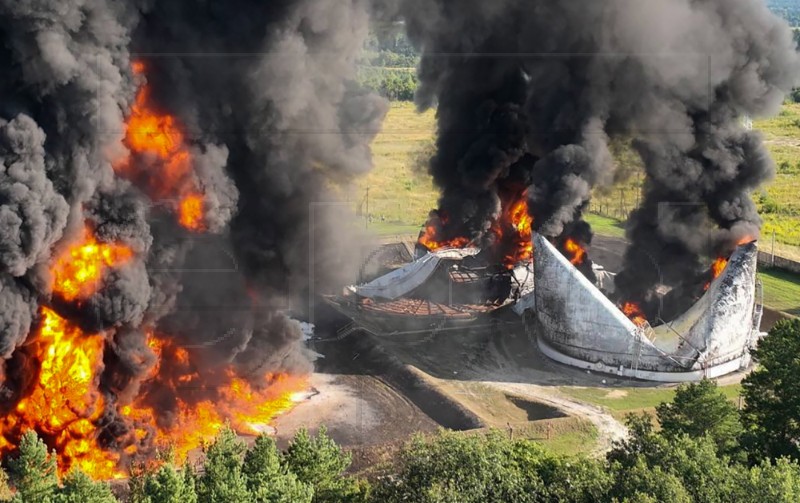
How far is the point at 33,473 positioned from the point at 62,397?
6.65 meters

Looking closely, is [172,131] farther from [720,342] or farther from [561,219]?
[720,342]

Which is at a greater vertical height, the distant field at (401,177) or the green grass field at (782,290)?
the distant field at (401,177)

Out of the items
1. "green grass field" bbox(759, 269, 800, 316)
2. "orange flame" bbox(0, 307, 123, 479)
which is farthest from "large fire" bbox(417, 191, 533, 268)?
"orange flame" bbox(0, 307, 123, 479)

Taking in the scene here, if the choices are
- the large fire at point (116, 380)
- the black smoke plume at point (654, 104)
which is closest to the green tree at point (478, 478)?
the large fire at point (116, 380)

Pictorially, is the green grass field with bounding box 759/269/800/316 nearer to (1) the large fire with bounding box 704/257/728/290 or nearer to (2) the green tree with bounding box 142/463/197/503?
(1) the large fire with bounding box 704/257/728/290

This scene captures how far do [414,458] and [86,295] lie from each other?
17316mm

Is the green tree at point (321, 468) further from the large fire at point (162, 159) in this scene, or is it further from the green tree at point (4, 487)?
the large fire at point (162, 159)

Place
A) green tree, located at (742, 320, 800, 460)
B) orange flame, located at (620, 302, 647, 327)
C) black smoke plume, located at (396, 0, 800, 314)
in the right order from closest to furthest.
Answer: green tree, located at (742, 320, 800, 460)
black smoke plume, located at (396, 0, 800, 314)
orange flame, located at (620, 302, 647, 327)

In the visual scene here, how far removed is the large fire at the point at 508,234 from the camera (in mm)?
77312

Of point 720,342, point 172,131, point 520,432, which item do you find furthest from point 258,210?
point 720,342

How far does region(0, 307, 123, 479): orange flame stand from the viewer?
128 feet

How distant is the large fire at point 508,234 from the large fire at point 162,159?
1478 inches

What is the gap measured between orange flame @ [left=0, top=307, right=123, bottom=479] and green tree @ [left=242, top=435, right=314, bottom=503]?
9831 millimetres

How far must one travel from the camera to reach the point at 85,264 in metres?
39.4
